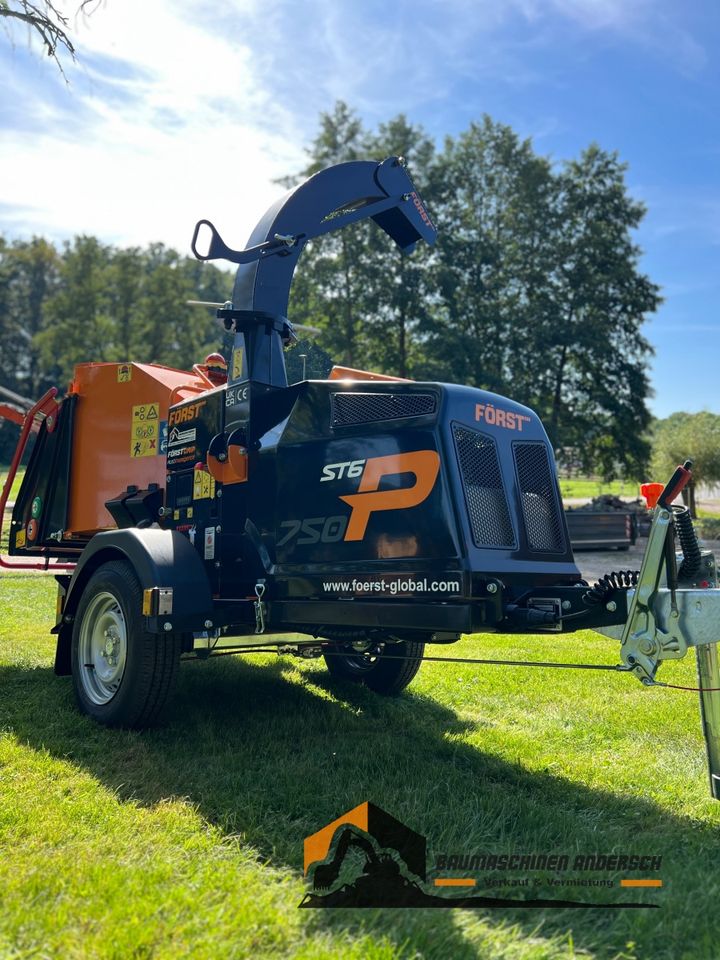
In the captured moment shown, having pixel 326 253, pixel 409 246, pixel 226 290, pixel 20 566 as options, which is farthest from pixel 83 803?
pixel 226 290

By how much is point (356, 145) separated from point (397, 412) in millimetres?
32244

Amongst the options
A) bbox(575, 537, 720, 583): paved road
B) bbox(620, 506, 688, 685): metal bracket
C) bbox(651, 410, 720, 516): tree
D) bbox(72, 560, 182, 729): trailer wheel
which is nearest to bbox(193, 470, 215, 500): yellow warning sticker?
bbox(72, 560, 182, 729): trailer wheel

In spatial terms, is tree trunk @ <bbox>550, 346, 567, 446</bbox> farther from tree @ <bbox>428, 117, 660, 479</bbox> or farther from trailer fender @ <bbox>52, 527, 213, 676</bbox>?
trailer fender @ <bbox>52, 527, 213, 676</bbox>

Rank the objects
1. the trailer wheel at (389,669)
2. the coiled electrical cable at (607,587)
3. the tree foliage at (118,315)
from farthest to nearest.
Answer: the tree foliage at (118,315) → the trailer wheel at (389,669) → the coiled electrical cable at (607,587)

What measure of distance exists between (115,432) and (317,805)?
378 cm

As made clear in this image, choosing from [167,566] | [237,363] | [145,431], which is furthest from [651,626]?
[145,431]

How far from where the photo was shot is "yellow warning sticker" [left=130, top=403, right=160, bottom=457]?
20.8 feet

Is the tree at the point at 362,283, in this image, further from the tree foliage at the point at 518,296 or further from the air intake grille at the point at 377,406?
Result: the air intake grille at the point at 377,406

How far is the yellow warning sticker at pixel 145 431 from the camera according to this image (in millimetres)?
6336

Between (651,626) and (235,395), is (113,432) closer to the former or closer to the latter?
(235,395)

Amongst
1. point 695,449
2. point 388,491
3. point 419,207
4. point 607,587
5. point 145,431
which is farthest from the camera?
point 695,449

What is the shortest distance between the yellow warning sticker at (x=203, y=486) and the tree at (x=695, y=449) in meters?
31.9

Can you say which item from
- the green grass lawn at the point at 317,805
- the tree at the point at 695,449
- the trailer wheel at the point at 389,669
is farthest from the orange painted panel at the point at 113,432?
the tree at the point at 695,449

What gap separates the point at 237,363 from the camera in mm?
5375
